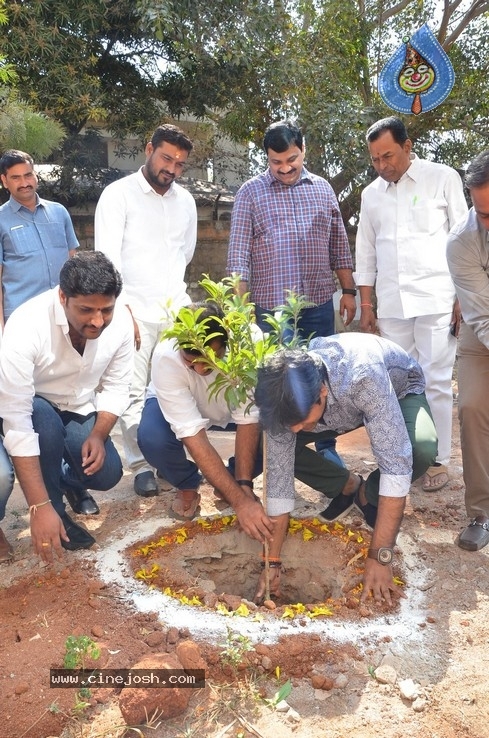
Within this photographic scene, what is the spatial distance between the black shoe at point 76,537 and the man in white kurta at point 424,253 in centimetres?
201

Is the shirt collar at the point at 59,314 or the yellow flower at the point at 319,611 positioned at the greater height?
the shirt collar at the point at 59,314

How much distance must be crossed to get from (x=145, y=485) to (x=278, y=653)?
1.69 m

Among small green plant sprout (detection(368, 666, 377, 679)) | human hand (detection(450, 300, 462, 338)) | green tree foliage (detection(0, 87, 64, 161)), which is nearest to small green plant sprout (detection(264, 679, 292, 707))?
small green plant sprout (detection(368, 666, 377, 679))

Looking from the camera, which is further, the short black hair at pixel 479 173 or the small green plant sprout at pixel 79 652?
the short black hair at pixel 479 173

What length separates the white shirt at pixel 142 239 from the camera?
4.18m

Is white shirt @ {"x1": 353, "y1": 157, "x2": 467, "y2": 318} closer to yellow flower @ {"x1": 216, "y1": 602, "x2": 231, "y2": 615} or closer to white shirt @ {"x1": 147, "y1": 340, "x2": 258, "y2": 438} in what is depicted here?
white shirt @ {"x1": 147, "y1": 340, "x2": 258, "y2": 438}

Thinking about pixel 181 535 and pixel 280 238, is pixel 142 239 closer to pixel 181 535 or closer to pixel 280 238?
pixel 280 238

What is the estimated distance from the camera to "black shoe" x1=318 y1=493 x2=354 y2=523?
374 cm

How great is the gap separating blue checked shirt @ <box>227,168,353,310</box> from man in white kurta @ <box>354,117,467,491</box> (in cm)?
41

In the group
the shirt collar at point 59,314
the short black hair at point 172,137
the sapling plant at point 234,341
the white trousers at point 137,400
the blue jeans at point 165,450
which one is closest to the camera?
the sapling plant at point 234,341

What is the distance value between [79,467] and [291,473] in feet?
3.83

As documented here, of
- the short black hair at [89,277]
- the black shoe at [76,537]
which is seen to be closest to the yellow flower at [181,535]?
the black shoe at [76,537]

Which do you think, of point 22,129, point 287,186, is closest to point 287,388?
point 287,186

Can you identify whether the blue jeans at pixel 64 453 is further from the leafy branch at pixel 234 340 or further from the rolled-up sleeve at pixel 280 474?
the rolled-up sleeve at pixel 280 474
